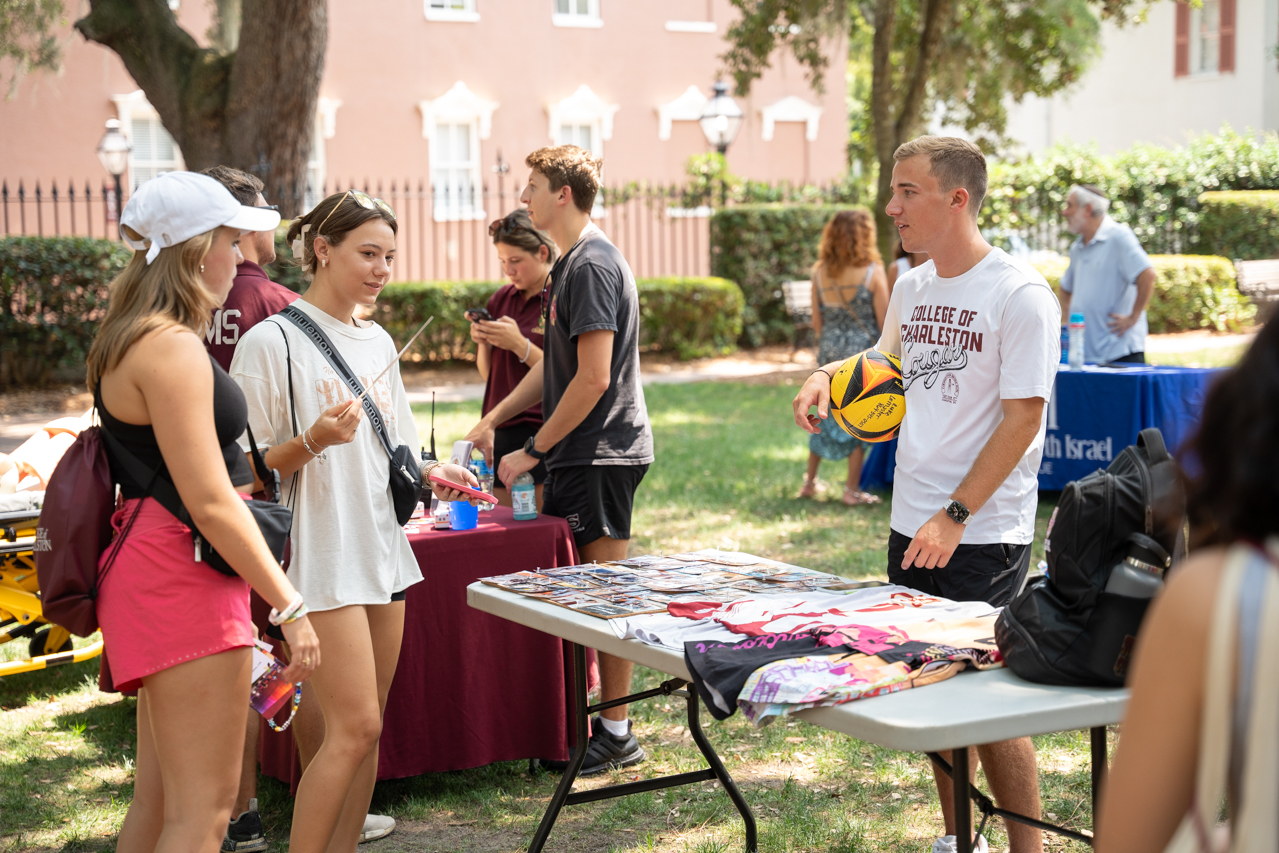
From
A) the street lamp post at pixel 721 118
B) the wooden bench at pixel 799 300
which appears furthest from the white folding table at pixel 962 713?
the street lamp post at pixel 721 118

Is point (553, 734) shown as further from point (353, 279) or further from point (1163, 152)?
point (1163, 152)

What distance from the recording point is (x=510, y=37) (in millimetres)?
22000

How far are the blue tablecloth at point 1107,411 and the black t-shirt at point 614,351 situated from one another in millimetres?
4055

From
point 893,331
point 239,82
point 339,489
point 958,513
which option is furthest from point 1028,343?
point 239,82

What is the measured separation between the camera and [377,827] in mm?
3725

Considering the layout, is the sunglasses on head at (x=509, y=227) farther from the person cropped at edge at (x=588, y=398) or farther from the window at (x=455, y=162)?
the window at (x=455, y=162)

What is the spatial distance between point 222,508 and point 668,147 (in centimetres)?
2170

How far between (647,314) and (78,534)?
48.2 feet

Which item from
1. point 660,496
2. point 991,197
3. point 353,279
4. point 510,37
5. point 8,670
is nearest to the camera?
point 353,279

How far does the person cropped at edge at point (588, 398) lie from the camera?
4.01m

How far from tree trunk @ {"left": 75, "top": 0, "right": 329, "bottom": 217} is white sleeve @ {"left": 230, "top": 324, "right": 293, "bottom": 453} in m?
9.17

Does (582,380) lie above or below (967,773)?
above

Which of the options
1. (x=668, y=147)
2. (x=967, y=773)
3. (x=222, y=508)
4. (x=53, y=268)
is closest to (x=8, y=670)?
(x=222, y=508)

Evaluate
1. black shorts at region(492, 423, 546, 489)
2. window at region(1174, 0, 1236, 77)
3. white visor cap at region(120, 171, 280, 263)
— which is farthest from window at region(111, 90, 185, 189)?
window at region(1174, 0, 1236, 77)
